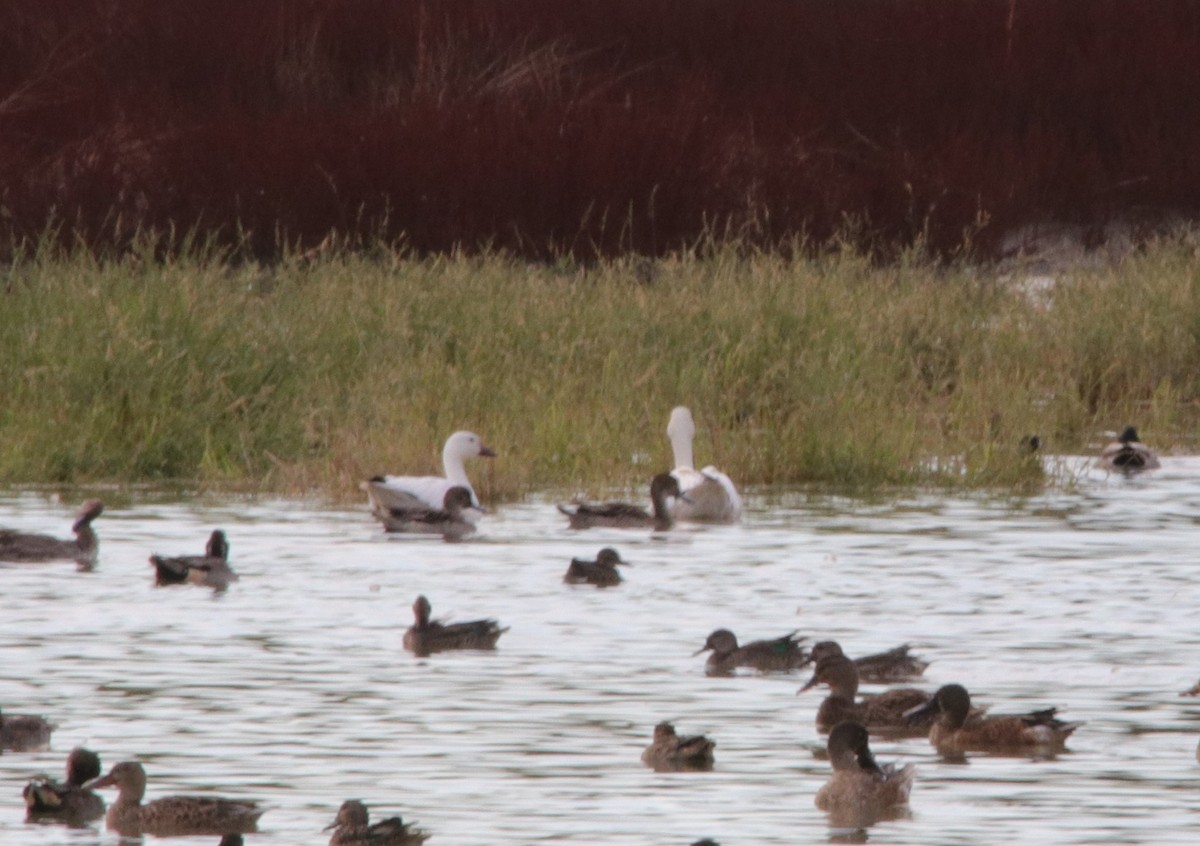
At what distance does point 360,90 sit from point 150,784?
16.5 metres

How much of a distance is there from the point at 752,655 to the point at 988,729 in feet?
4.20

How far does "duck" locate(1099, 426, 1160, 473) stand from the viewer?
14.8 m

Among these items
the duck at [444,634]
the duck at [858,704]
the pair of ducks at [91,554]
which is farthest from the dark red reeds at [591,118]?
the duck at [858,704]

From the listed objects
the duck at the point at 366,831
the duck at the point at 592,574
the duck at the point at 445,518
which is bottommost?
the duck at the point at 366,831

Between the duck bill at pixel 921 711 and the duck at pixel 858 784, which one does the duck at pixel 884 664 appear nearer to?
the duck bill at pixel 921 711

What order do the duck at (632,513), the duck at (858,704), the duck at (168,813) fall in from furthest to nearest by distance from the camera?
1. the duck at (632,513)
2. the duck at (858,704)
3. the duck at (168,813)

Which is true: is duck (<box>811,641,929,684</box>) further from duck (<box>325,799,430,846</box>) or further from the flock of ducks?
duck (<box>325,799,430,846</box>)

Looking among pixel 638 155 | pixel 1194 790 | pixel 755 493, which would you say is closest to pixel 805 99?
pixel 638 155

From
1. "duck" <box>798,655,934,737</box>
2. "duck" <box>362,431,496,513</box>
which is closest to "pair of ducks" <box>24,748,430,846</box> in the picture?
"duck" <box>798,655,934,737</box>

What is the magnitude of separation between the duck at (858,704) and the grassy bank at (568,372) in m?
5.31

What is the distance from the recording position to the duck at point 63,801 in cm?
729

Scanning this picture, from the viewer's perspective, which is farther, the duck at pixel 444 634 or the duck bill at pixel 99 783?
the duck at pixel 444 634

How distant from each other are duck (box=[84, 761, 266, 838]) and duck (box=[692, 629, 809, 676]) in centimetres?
242

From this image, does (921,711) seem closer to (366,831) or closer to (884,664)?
(884,664)
